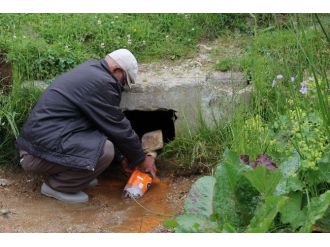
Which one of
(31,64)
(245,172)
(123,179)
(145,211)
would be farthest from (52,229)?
(245,172)

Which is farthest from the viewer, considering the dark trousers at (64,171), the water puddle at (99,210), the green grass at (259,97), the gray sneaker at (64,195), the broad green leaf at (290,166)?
the gray sneaker at (64,195)

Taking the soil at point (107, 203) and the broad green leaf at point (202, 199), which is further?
the soil at point (107, 203)

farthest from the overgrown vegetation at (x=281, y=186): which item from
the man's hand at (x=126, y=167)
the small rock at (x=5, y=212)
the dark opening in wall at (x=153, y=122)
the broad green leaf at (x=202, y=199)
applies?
the dark opening in wall at (x=153, y=122)

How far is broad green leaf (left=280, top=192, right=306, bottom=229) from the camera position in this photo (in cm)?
308

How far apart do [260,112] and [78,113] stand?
5.13 ft

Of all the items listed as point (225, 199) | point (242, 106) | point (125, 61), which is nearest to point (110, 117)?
point (125, 61)

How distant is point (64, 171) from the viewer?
5.37 meters

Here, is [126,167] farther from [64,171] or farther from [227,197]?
[227,197]

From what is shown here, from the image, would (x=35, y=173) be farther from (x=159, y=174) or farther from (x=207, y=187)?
(x=207, y=187)

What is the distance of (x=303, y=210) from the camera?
10.3ft

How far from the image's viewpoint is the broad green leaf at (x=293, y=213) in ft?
10.1

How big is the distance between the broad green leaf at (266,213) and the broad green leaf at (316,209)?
0.47 feet

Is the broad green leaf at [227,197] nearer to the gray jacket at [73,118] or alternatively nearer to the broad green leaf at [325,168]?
the broad green leaf at [325,168]

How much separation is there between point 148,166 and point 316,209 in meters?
2.90
